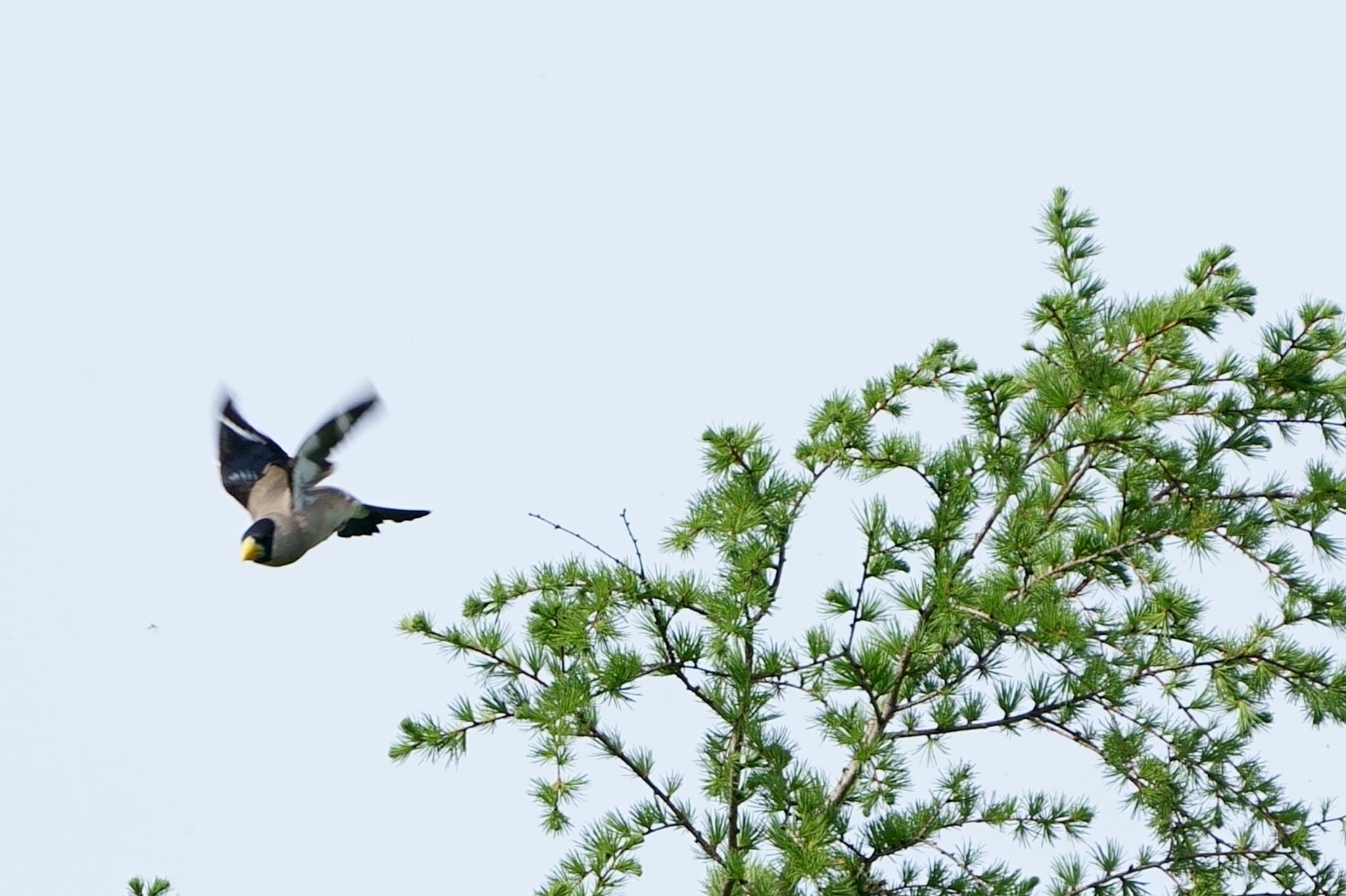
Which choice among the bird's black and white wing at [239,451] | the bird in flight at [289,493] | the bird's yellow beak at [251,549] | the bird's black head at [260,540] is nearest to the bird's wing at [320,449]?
the bird in flight at [289,493]

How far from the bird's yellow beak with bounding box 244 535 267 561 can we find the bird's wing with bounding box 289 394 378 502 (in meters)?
0.28

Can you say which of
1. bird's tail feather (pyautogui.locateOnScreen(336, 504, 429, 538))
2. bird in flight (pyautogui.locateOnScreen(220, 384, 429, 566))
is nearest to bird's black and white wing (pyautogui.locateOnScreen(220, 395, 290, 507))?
bird in flight (pyautogui.locateOnScreen(220, 384, 429, 566))

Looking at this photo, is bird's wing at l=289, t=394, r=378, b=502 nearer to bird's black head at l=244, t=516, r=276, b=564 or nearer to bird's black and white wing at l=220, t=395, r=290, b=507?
bird's black head at l=244, t=516, r=276, b=564

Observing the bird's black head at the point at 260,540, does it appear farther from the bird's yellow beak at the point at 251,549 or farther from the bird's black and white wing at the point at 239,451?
the bird's black and white wing at the point at 239,451

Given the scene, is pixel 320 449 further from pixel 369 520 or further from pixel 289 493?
pixel 369 520

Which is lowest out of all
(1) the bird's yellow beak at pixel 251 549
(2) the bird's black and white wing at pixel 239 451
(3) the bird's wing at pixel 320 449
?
(1) the bird's yellow beak at pixel 251 549

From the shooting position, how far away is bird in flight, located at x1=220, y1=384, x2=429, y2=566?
5.61m

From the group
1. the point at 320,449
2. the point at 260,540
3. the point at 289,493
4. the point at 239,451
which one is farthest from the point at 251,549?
the point at 239,451

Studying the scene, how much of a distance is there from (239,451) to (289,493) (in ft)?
1.99

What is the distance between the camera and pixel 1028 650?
12.4 feet

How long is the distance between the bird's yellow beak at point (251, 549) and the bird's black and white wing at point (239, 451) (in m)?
0.64

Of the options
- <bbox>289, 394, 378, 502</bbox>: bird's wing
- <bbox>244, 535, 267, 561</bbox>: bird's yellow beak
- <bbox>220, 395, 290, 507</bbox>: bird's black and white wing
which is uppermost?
<bbox>220, 395, 290, 507</bbox>: bird's black and white wing

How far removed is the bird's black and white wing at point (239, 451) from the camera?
6352 millimetres

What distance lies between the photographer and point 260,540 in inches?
225
